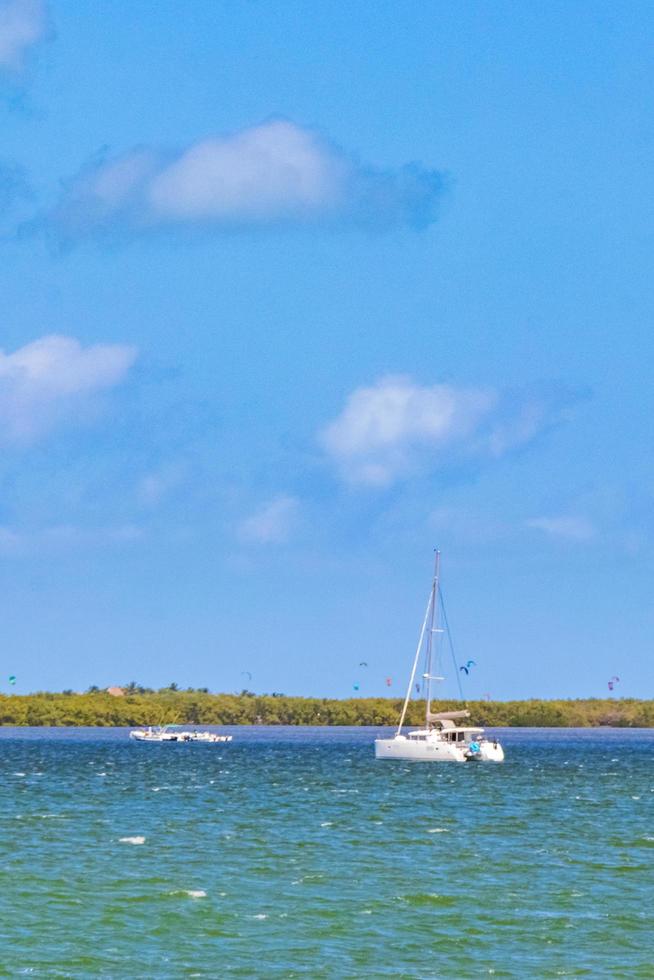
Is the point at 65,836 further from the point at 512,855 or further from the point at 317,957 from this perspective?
the point at 317,957

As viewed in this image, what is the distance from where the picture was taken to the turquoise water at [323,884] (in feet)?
140

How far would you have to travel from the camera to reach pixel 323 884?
5509cm

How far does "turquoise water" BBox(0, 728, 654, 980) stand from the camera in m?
42.7

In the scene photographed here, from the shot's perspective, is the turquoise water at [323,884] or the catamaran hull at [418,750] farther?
the catamaran hull at [418,750]

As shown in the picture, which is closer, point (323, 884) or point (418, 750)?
point (323, 884)

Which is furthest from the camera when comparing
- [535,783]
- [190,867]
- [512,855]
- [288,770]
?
[288,770]

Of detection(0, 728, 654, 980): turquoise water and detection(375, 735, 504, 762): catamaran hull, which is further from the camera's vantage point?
detection(375, 735, 504, 762): catamaran hull

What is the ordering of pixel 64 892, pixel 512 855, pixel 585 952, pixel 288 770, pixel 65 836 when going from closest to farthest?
1. pixel 585 952
2. pixel 64 892
3. pixel 512 855
4. pixel 65 836
5. pixel 288 770

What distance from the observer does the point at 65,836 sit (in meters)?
70.3

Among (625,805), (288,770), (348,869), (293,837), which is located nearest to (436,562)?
(288,770)

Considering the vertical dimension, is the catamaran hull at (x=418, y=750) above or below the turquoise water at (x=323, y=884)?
above

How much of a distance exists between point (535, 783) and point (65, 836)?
192ft

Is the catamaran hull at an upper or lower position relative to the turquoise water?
upper

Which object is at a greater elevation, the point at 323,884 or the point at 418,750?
the point at 418,750
